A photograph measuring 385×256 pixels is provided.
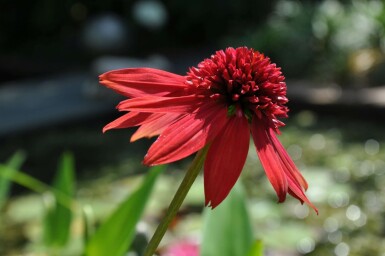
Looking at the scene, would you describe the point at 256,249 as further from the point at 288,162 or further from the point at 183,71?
the point at 183,71

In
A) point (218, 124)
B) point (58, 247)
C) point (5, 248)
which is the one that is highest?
point (218, 124)

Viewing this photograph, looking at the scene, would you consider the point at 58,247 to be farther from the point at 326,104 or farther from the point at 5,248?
the point at 326,104

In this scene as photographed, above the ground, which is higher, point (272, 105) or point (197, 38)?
point (272, 105)

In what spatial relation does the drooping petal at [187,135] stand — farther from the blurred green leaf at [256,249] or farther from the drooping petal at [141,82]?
the blurred green leaf at [256,249]

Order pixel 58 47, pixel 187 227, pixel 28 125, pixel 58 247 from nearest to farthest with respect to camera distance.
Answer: pixel 58 247 < pixel 187 227 < pixel 28 125 < pixel 58 47

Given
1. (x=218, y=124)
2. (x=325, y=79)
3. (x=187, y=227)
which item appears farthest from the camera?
(x=325, y=79)

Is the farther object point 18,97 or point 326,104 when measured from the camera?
point 18,97

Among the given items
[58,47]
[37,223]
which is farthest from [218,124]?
[58,47]

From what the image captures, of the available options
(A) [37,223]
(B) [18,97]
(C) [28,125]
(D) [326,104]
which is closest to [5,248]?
(A) [37,223]
